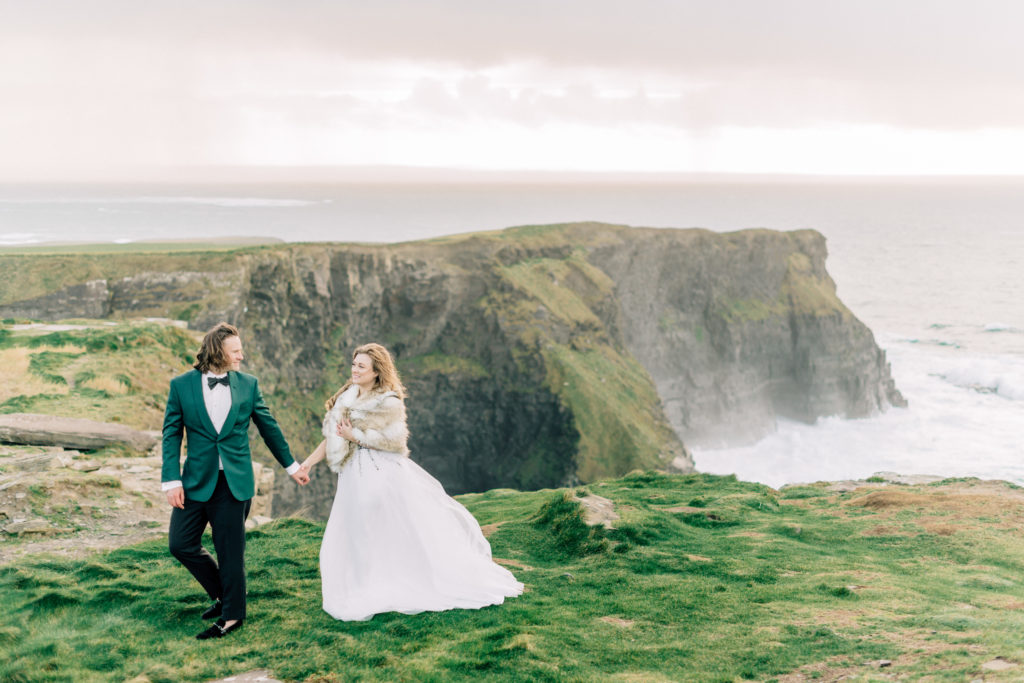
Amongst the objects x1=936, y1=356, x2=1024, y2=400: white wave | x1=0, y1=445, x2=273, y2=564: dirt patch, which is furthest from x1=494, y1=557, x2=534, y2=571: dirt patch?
x1=936, y1=356, x2=1024, y2=400: white wave

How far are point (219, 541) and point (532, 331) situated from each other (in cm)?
4823

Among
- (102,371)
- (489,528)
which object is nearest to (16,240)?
(102,371)

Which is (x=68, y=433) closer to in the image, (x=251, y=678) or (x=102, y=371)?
(x=102, y=371)

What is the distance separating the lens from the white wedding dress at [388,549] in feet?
27.2

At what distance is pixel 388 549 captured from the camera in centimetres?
834

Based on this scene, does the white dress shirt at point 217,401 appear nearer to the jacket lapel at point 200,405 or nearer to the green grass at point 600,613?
the jacket lapel at point 200,405

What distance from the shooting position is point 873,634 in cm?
792

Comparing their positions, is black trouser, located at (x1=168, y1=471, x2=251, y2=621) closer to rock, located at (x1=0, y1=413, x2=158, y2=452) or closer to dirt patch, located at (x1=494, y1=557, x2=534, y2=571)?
dirt patch, located at (x1=494, y1=557, x2=534, y2=571)

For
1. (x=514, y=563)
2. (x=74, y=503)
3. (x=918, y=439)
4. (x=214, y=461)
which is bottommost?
(x=918, y=439)

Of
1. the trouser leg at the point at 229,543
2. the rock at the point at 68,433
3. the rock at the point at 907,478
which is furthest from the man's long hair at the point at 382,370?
the rock at the point at 907,478

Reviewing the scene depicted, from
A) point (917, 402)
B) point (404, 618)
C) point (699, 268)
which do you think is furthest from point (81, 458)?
point (917, 402)

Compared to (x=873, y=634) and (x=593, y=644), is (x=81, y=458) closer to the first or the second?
(x=593, y=644)

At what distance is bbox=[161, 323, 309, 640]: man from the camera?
744 cm

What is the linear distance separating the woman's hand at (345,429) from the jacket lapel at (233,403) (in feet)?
4.20
